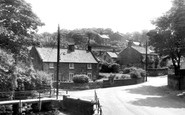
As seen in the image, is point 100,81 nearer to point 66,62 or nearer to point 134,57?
point 66,62

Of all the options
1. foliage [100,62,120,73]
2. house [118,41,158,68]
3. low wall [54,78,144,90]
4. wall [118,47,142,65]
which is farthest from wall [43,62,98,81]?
wall [118,47,142,65]

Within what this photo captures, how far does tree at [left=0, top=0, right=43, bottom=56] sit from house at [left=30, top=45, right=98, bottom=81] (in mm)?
21965

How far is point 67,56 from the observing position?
5397cm

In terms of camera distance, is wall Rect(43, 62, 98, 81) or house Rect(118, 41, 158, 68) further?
house Rect(118, 41, 158, 68)

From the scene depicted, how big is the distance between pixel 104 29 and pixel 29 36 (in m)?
151

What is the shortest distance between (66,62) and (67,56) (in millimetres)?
2366

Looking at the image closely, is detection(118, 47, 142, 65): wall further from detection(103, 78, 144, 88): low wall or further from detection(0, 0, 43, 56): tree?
detection(0, 0, 43, 56): tree

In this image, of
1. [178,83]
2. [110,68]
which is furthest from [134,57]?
[178,83]

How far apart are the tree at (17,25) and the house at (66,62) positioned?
72.1ft

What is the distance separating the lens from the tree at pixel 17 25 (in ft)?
78.6

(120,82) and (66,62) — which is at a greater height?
(66,62)

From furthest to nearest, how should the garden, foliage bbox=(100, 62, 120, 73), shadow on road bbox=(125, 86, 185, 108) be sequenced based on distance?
1. foliage bbox=(100, 62, 120, 73)
2. the garden
3. shadow on road bbox=(125, 86, 185, 108)

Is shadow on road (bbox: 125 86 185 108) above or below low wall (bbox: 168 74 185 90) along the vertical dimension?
below

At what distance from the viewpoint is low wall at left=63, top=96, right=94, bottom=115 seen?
22680 mm
